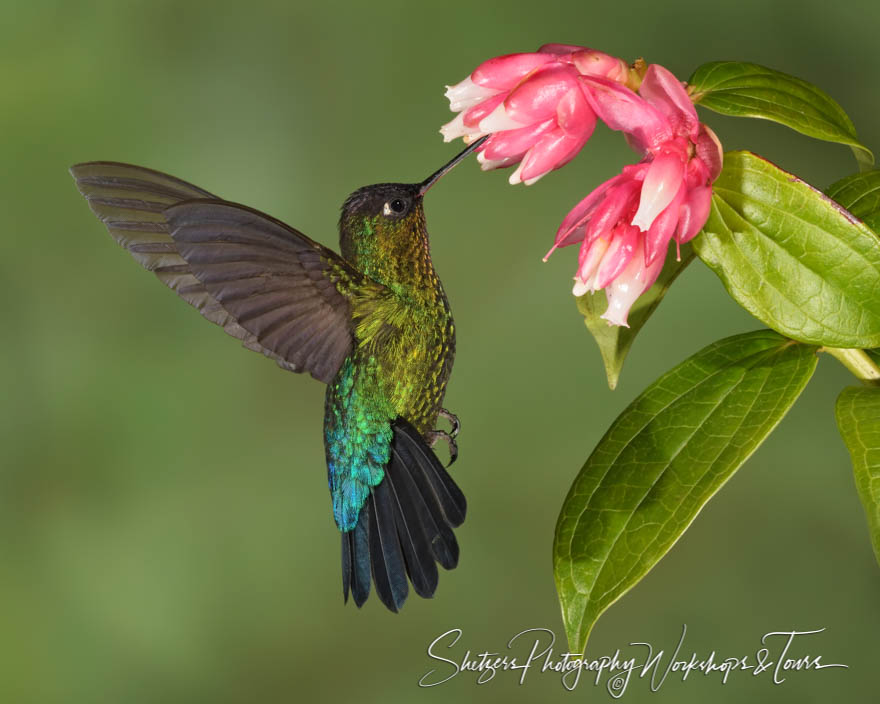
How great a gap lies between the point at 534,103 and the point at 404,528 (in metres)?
0.36

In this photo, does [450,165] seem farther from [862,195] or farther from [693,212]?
[862,195]

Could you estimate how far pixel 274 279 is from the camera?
0.82 m

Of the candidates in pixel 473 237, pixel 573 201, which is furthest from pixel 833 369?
pixel 473 237

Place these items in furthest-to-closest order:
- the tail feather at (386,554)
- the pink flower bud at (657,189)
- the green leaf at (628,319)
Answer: the green leaf at (628,319) < the tail feather at (386,554) < the pink flower bud at (657,189)

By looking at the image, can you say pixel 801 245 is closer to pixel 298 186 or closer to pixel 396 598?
pixel 396 598

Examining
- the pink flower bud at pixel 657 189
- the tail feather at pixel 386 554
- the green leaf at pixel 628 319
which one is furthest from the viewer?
the green leaf at pixel 628 319

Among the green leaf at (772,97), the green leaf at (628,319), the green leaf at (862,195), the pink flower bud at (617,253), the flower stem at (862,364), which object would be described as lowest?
the flower stem at (862,364)

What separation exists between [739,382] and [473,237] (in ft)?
3.24

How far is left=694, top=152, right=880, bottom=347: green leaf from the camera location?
798 mm

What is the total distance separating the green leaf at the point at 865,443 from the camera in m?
0.83

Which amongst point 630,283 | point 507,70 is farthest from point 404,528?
point 507,70

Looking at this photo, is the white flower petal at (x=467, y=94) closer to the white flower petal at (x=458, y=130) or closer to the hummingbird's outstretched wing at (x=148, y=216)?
the white flower petal at (x=458, y=130)

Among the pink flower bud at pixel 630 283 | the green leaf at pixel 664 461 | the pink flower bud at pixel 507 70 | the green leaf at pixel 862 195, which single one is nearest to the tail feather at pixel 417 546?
the green leaf at pixel 664 461

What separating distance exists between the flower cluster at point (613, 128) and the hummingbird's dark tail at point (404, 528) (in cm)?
20
